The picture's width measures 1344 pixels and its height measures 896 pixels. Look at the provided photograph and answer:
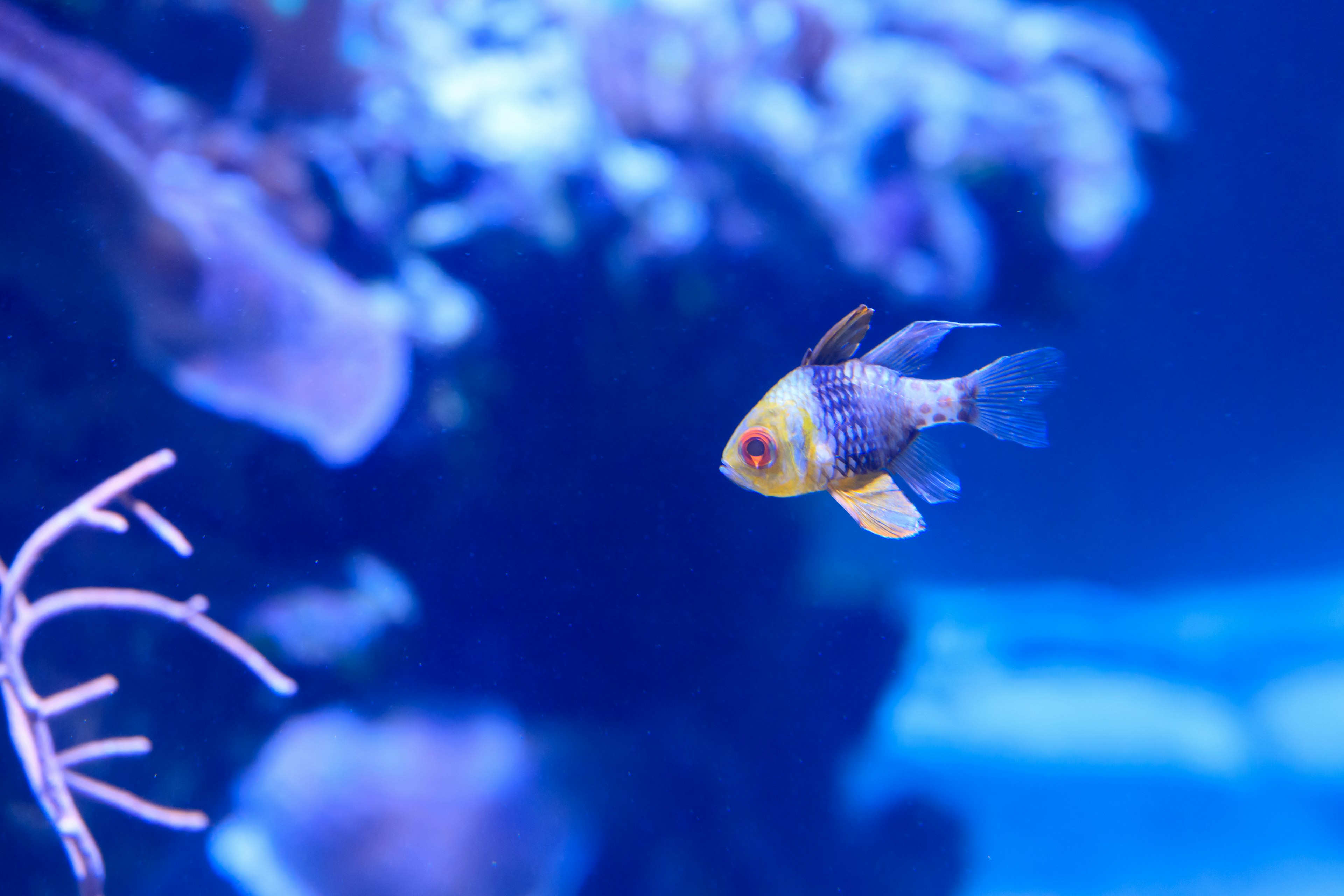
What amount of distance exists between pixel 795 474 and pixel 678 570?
3.99 feet

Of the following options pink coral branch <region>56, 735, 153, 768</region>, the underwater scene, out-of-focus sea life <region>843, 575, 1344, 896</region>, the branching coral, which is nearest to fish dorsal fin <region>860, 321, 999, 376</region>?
the underwater scene

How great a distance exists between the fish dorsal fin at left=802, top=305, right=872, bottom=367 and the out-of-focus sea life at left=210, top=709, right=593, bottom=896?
75.0 inches

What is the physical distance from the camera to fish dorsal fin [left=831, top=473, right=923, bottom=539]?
1.18m

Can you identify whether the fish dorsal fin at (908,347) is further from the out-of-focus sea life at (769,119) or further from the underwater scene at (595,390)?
the out-of-focus sea life at (769,119)

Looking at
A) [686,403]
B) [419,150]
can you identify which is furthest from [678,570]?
[419,150]

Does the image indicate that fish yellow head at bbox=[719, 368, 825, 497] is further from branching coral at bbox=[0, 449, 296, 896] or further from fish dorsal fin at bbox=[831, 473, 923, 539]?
branching coral at bbox=[0, 449, 296, 896]

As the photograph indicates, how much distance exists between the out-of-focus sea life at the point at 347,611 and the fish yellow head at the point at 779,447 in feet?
5.96

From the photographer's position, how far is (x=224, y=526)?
8.36ft

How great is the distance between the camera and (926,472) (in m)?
1.32

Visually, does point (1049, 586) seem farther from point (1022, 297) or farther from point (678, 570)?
point (678, 570)

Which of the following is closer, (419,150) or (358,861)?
(358,861)

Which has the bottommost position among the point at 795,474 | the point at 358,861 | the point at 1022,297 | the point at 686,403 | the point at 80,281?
the point at 358,861

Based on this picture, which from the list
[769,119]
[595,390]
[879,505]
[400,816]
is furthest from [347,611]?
[769,119]

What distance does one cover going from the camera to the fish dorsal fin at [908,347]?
1271 millimetres
